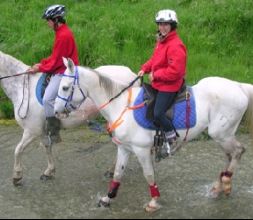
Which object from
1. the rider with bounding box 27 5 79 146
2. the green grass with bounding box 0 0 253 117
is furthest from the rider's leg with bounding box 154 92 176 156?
the green grass with bounding box 0 0 253 117

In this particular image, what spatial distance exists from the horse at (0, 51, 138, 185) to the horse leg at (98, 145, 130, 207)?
3.69 ft

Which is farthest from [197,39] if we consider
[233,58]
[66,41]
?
[66,41]

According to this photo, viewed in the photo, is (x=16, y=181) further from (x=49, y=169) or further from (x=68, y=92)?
(x=68, y=92)

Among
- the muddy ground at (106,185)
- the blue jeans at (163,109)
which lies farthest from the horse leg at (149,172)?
the blue jeans at (163,109)

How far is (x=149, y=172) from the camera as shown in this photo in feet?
21.8

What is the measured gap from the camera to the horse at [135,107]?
653 cm

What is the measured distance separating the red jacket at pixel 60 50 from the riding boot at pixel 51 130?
0.67m

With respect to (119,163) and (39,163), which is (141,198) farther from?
(39,163)

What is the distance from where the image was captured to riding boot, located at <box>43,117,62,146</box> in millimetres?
7591

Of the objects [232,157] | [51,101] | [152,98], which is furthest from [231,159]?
[51,101]

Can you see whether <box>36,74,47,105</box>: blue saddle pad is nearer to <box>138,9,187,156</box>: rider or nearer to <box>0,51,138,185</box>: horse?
<box>0,51,138,185</box>: horse

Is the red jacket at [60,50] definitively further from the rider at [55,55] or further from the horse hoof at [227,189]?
the horse hoof at [227,189]

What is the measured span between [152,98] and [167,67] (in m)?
0.42

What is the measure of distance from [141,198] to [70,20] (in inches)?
290
